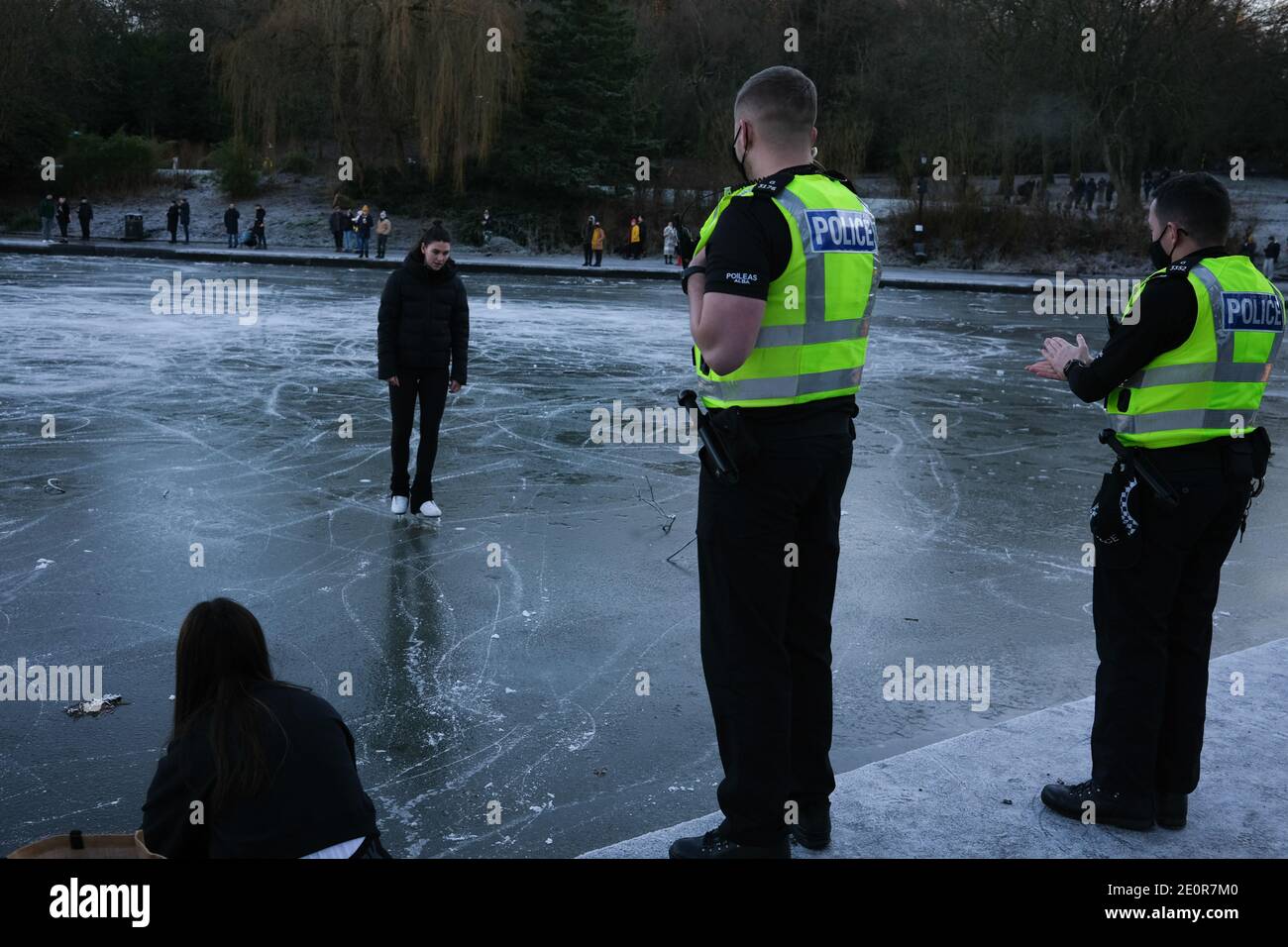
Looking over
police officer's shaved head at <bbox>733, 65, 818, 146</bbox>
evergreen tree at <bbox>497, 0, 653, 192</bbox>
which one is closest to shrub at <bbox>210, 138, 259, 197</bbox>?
evergreen tree at <bbox>497, 0, 653, 192</bbox>

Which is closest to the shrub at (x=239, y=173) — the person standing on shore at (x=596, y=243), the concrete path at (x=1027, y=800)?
the person standing on shore at (x=596, y=243)

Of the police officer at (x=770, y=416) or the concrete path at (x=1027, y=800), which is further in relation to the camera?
the concrete path at (x=1027, y=800)

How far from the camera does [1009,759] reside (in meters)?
4.45

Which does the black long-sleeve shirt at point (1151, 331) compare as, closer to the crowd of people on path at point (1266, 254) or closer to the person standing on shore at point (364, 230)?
the person standing on shore at point (364, 230)

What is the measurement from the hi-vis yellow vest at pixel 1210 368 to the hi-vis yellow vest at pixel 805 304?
0.99 metres

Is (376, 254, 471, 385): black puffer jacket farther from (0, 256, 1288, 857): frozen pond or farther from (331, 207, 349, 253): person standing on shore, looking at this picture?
(331, 207, 349, 253): person standing on shore

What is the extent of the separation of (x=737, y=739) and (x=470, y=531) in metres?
4.78

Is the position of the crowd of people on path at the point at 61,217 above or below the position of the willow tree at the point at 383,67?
below

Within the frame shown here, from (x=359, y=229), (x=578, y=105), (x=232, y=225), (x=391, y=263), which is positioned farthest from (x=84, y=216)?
(x=578, y=105)

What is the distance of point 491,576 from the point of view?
7156 mm

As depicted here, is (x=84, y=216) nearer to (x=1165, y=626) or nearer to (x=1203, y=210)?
(x=1203, y=210)

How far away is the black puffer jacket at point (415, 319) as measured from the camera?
27.4 feet
